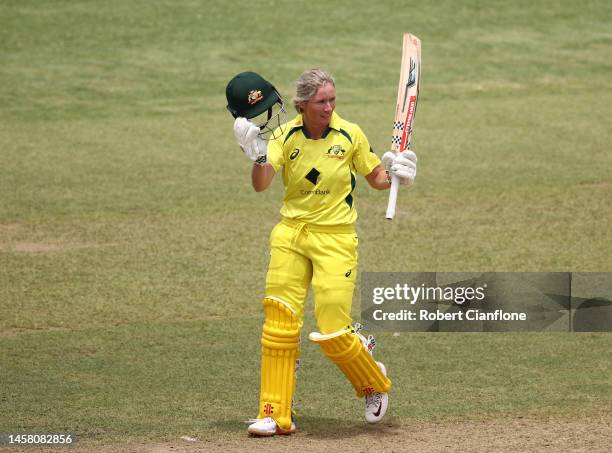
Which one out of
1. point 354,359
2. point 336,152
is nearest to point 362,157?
point 336,152

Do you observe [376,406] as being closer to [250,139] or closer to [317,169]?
[317,169]

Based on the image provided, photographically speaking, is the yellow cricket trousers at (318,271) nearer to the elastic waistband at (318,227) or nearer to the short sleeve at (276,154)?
the elastic waistband at (318,227)

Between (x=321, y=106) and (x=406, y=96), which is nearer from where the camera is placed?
(x=321, y=106)

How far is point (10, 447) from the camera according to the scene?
23.3ft

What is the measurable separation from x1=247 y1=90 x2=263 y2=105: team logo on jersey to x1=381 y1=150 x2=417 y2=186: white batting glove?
90cm

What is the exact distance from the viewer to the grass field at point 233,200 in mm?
8430

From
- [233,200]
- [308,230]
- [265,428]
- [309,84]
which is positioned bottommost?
[265,428]

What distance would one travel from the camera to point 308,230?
749cm

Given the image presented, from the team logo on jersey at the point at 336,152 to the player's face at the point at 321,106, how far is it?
6.9 inches

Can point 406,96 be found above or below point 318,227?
above

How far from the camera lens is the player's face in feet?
24.1

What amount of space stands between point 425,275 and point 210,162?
492cm

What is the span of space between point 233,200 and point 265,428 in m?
6.57

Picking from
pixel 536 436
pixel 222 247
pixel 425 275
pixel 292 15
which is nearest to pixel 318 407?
pixel 536 436
